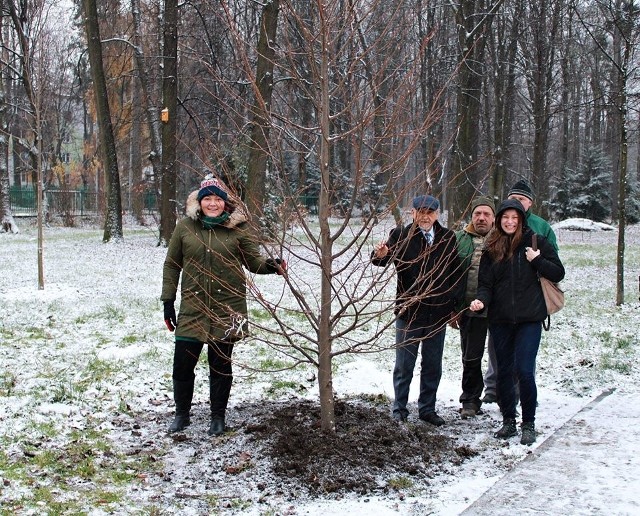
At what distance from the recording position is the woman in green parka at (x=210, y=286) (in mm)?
5203

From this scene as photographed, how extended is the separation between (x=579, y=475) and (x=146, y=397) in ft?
12.1

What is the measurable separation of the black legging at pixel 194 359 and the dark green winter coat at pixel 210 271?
68 millimetres

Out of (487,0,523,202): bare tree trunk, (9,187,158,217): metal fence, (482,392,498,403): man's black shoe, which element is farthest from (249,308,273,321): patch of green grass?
(9,187,158,217): metal fence

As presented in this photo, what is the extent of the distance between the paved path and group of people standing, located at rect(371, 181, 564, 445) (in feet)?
1.27

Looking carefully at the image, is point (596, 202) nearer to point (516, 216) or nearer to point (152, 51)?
point (152, 51)

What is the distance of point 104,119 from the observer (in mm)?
19922

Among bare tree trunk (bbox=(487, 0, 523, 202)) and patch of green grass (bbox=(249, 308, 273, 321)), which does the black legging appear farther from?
bare tree trunk (bbox=(487, 0, 523, 202))

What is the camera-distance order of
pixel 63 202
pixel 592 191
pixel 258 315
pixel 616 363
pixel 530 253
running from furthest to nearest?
pixel 592 191, pixel 63 202, pixel 258 315, pixel 616 363, pixel 530 253

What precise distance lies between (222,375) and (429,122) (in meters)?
2.42

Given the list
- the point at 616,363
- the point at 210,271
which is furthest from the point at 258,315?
the point at 210,271

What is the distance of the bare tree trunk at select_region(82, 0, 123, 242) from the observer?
64.4 ft

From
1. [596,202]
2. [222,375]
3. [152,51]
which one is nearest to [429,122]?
[222,375]

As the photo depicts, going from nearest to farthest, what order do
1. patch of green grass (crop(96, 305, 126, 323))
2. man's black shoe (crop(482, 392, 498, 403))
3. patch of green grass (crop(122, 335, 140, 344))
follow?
man's black shoe (crop(482, 392, 498, 403)) < patch of green grass (crop(122, 335, 140, 344)) < patch of green grass (crop(96, 305, 126, 323))

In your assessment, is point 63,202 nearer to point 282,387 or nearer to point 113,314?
point 113,314
